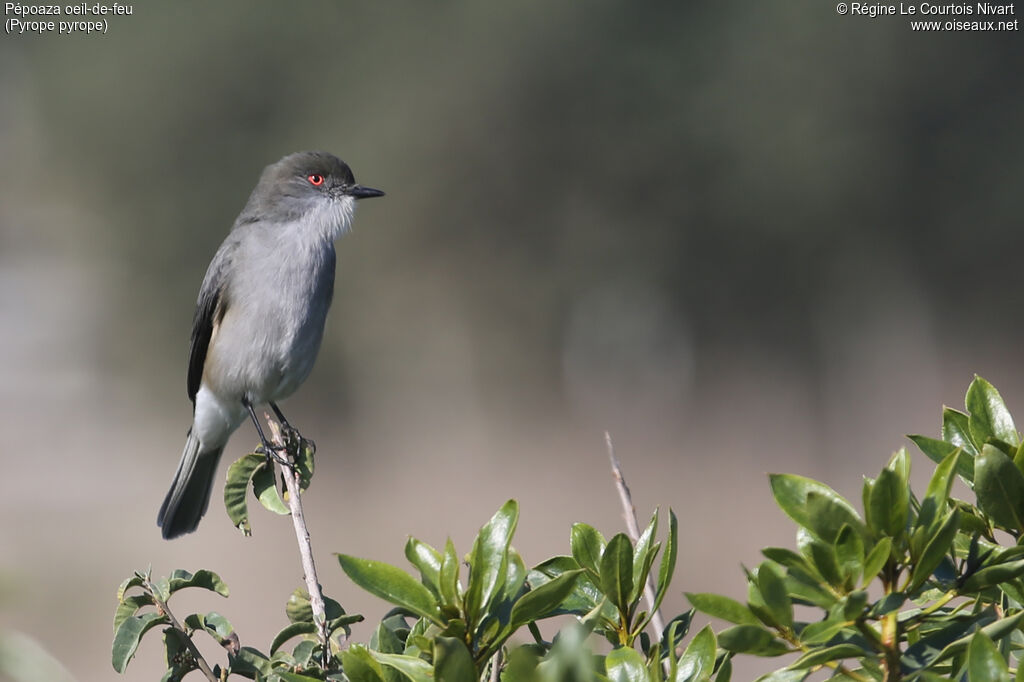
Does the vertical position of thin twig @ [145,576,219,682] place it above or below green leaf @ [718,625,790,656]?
below

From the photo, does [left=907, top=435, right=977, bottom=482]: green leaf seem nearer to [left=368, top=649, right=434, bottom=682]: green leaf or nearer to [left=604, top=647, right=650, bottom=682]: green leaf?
[left=604, top=647, right=650, bottom=682]: green leaf

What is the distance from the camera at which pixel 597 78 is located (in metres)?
18.9

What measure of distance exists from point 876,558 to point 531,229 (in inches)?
763

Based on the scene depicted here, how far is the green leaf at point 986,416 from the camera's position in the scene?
156cm

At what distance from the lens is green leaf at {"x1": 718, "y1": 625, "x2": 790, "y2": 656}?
1.19m

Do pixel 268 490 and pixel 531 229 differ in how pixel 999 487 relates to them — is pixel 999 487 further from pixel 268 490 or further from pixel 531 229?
pixel 531 229

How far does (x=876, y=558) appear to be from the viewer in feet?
3.88

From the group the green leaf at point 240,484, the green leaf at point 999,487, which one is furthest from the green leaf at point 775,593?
the green leaf at point 240,484

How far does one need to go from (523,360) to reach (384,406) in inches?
111

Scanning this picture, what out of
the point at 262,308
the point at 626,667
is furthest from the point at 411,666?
the point at 262,308

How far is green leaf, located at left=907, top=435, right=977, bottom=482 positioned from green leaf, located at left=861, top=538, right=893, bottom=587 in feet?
1.29

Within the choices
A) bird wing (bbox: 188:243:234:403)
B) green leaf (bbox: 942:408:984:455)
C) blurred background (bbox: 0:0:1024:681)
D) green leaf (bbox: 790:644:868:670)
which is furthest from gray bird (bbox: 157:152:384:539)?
blurred background (bbox: 0:0:1024:681)

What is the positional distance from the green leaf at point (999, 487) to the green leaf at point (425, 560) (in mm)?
696

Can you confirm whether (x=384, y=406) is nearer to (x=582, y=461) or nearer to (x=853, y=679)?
(x=582, y=461)
